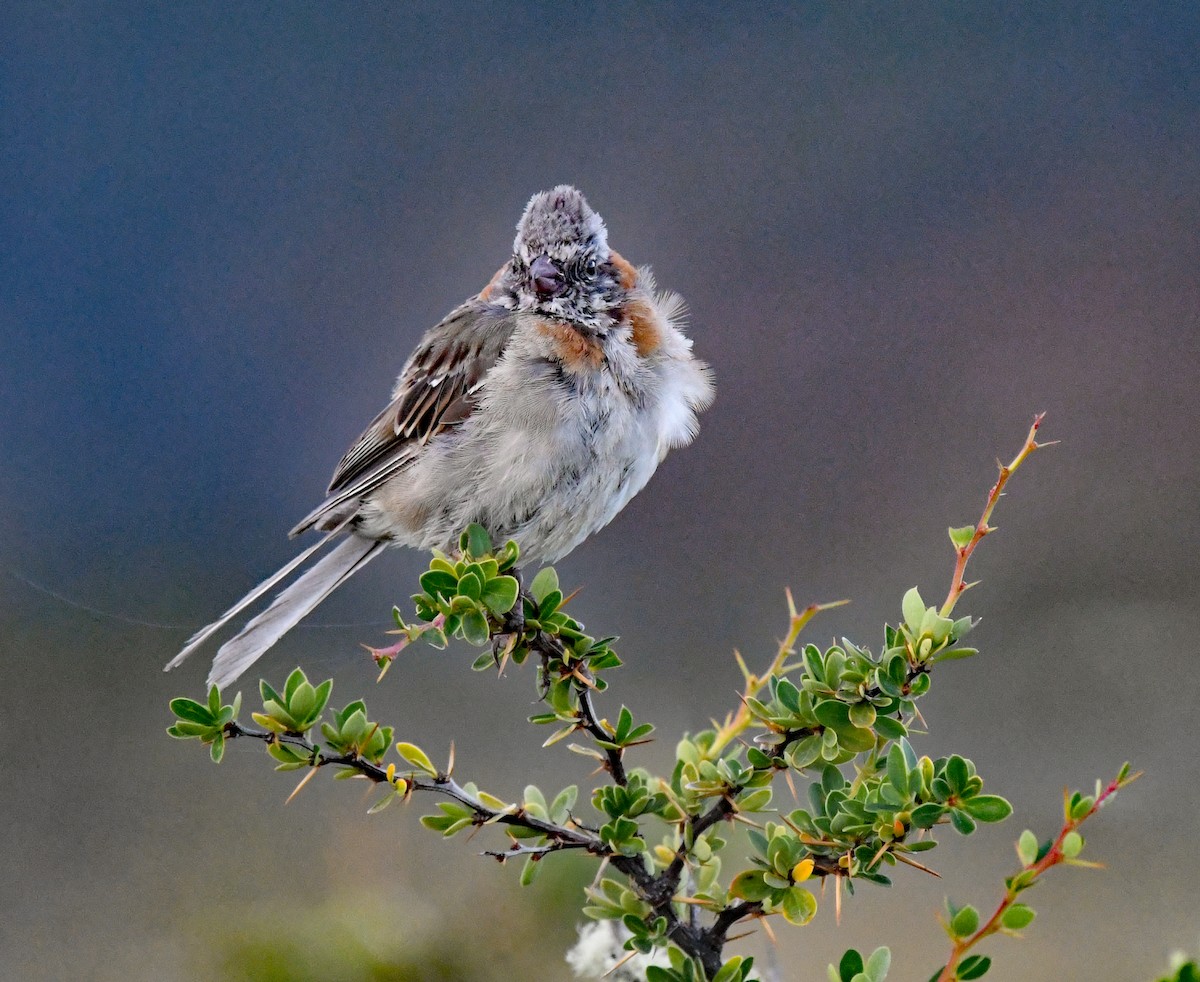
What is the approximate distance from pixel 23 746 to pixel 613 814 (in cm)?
290

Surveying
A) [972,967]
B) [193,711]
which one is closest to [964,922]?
[972,967]

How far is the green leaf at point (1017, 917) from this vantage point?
118cm

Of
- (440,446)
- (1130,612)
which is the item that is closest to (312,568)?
(440,446)

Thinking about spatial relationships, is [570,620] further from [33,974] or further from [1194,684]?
[1194,684]

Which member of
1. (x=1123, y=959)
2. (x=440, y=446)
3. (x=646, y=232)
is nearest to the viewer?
(x=440, y=446)

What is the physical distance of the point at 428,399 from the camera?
2781 mm

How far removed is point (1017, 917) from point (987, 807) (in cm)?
13

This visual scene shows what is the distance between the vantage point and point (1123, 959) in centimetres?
333

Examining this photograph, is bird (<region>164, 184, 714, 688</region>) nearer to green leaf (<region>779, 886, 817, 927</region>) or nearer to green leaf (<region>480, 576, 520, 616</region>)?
green leaf (<region>480, 576, 520, 616</region>)

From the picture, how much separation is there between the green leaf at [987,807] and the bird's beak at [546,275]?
62.4 inches

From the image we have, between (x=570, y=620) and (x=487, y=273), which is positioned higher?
(x=487, y=273)

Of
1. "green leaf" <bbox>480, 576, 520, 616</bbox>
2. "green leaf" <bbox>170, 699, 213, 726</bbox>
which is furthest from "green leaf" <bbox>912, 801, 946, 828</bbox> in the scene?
"green leaf" <bbox>170, 699, 213, 726</bbox>

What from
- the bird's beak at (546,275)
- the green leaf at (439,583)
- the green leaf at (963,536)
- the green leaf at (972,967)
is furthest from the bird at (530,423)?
the green leaf at (972,967)

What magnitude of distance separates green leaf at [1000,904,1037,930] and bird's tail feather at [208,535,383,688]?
1524mm
